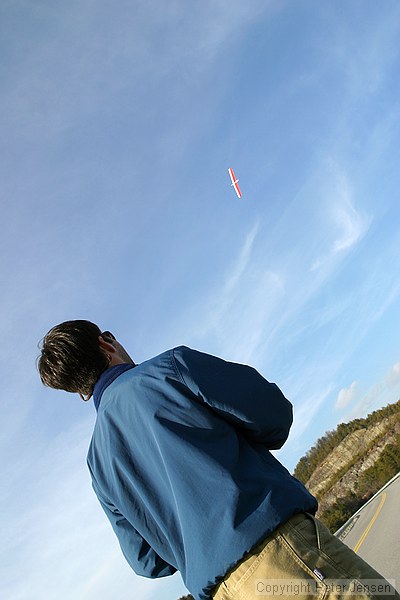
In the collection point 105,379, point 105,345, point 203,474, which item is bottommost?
point 203,474

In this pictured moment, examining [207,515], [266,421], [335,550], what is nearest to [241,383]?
[266,421]

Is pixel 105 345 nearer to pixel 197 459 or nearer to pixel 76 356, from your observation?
pixel 76 356

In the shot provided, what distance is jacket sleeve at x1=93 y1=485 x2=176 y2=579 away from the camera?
2961 millimetres

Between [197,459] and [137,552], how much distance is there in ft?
2.99

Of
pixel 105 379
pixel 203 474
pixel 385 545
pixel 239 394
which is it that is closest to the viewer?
pixel 203 474

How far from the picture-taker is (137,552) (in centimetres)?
296

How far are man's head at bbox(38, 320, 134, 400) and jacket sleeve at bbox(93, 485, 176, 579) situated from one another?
29.1 inches

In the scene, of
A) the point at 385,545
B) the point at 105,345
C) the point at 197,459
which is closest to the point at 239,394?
the point at 197,459

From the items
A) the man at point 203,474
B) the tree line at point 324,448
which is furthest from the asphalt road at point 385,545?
the tree line at point 324,448

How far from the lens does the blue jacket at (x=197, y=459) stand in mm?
2363

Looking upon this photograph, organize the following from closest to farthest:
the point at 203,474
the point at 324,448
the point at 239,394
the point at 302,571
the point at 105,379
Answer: the point at 302,571 → the point at 203,474 → the point at 239,394 → the point at 105,379 → the point at 324,448

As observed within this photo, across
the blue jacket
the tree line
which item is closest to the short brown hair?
the blue jacket

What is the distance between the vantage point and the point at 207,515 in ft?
7.84

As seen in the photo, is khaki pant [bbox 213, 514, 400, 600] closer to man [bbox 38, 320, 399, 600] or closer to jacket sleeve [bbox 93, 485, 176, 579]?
man [bbox 38, 320, 399, 600]
